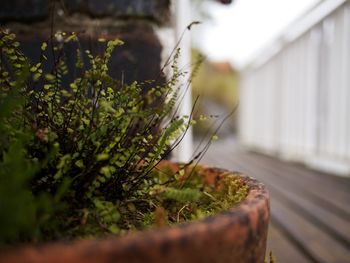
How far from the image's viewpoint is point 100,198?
0.51 meters

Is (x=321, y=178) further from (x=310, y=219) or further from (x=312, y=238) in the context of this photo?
(x=312, y=238)

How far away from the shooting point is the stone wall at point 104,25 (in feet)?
3.49

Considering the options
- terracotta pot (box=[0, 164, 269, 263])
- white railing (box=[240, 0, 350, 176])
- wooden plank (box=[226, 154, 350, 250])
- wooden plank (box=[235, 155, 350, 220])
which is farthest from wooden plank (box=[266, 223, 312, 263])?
white railing (box=[240, 0, 350, 176])

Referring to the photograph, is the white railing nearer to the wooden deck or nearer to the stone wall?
the wooden deck

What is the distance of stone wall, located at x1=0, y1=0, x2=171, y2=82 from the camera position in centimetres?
106

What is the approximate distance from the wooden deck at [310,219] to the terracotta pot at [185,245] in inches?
44.7

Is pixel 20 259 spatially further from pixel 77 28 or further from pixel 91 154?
pixel 77 28

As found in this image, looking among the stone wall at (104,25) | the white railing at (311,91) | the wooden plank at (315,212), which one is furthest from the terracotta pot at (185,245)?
the white railing at (311,91)

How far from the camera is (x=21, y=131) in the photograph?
0.47 metres

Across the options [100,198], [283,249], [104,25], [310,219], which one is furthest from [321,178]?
[100,198]

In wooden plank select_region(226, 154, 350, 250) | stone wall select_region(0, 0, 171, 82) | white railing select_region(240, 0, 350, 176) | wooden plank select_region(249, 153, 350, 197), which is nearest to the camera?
stone wall select_region(0, 0, 171, 82)

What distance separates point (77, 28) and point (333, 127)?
10.0ft

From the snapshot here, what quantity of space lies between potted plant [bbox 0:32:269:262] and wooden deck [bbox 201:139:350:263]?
1077 mm

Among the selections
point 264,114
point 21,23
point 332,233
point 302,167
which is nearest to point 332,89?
point 302,167
